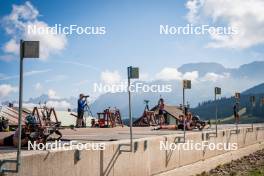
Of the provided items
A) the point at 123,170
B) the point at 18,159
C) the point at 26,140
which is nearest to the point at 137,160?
the point at 123,170

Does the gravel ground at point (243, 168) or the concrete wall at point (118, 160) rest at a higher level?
the concrete wall at point (118, 160)

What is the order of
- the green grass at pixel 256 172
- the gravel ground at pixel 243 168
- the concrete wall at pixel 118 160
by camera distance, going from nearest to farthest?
the concrete wall at pixel 118 160 < the gravel ground at pixel 243 168 < the green grass at pixel 256 172

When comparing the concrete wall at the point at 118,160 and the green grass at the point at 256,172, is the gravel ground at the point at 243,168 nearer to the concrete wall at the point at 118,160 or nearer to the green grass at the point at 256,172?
the green grass at the point at 256,172

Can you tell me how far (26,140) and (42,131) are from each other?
481 millimetres

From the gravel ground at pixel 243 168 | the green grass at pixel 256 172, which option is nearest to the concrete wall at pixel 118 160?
the gravel ground at pixel 243 168

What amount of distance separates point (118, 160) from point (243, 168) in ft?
42.1

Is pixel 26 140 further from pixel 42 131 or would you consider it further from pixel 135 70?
pixel 135 70

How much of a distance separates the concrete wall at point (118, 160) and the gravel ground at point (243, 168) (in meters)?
1.03

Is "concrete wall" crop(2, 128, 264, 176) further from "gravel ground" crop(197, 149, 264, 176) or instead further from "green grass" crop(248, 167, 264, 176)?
"green grass" crop(248, 167, 264, 176)

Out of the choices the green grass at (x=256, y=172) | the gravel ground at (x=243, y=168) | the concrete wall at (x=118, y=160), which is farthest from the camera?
the green grass at (x=256, y=172)

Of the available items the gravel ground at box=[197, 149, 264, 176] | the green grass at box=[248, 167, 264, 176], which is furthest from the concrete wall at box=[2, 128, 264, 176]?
the green grass at box=[248, 167, 264, 176]

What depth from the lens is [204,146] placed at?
1906cm

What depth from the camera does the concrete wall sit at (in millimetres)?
9086

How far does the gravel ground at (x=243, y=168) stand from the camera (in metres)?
20.3
